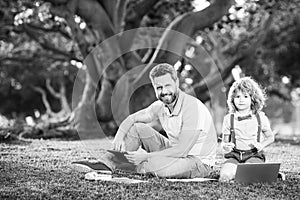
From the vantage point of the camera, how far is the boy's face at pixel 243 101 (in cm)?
515

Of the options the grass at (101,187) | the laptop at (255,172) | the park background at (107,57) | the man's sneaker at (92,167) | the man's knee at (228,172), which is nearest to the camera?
the grass at (101,187)

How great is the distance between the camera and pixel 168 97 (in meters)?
4.99

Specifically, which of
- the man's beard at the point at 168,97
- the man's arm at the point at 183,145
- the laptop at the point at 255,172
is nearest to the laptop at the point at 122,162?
the man's arm at the point at 183,145

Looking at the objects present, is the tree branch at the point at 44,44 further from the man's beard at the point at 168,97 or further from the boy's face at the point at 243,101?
the boy's face at the point at 243,101

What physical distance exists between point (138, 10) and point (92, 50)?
1.37m

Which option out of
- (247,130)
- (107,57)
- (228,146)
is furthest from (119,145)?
(107,57)

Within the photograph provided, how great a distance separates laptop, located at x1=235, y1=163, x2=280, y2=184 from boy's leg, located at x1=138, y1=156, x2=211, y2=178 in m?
0.46

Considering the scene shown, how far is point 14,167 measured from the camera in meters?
5.38

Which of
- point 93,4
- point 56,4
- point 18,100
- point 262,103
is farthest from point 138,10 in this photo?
point 18,100

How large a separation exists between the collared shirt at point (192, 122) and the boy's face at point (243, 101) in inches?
11.6

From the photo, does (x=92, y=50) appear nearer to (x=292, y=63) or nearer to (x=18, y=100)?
(x=292, y=63)

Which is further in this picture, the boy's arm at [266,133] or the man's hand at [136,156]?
the boy's arm at [266,133]

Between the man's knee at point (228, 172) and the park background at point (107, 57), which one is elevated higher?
the park background at point (107, 57)

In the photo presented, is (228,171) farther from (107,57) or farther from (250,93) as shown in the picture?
(107,57)
